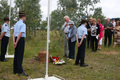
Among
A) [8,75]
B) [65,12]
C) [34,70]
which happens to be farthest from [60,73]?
[65,12]

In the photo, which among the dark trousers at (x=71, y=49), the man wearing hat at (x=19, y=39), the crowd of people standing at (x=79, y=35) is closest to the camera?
the man wearing hat at (x=19, y=39)

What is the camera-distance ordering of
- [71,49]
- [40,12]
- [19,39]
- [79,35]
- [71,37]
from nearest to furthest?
[19,39]
[79,35]
[71,37]
[71,49]
[40,12]

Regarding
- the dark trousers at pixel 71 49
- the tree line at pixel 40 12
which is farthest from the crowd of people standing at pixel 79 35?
the tree line at pixel 40 12

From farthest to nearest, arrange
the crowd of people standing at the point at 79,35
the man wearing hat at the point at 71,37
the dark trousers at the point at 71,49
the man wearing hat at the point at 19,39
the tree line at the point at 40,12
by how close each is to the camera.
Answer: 1. the tree line at the point at 40,12
2. the dark trousers at the point at 71,49
3. the man wearing hat at the point at 71,37
4. the crowd of people standing at the point at 79,35
5. the man wearing hat at the point at 19,39

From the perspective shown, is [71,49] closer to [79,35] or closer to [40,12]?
[79,35]

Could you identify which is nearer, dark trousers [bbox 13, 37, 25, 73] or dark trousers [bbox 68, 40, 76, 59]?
dark trousers [bbox 13, 37, 25, 73]

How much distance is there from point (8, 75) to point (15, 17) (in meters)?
7.42

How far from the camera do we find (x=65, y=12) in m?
10.0

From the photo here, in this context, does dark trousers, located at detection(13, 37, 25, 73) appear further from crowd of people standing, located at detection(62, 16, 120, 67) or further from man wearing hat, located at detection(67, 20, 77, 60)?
man wearing hat, located at detection(67, 20, 77, 60)

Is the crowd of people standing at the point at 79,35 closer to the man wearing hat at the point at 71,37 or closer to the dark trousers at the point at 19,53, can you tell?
the man wearing hat at the point at 71,37

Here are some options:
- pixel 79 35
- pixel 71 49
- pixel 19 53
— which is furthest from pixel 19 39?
pixel 71 49

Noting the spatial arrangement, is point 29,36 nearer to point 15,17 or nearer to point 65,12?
point 15,17

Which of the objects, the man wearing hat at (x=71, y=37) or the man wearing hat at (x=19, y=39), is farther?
the man wearing hat at (x=71, y=37)

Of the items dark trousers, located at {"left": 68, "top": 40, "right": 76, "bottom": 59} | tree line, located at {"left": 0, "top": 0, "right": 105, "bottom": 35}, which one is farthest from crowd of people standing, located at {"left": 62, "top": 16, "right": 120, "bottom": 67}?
tree line, located at {"left": 0, "top": 0, "right": 105, "bottom": 35}
